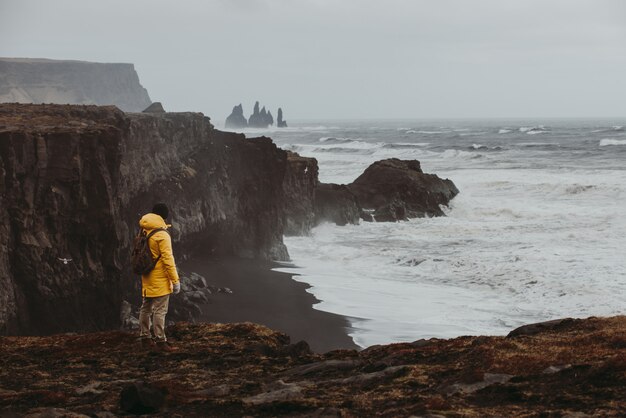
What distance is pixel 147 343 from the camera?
1231 centimetres

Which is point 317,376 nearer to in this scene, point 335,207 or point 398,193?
point 335,207

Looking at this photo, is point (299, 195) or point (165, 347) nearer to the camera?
point (165, 347)

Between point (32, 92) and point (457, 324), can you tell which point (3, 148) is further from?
point (32, 92)

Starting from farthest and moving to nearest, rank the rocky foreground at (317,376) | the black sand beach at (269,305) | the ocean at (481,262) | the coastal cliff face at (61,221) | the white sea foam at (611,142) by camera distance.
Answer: the white sea foam at (611,142) < the ocean at (481,262) < the black sand beach at (269,305) < the coastal cliff face at (61,221) < the rocky foreground at (317,376)

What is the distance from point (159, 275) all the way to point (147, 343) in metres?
1.22

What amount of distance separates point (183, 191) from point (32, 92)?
591 ft

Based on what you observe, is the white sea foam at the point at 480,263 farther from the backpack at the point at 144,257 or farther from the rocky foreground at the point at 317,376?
the backpack at the point at 144,257

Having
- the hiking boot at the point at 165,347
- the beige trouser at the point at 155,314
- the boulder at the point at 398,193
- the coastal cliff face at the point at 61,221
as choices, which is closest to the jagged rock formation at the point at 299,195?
the boulder at the point at 398,193

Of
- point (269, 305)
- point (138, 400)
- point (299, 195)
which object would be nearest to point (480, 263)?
point (269, 305)

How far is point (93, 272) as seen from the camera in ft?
56.7

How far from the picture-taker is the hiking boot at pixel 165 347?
12055 millimetres

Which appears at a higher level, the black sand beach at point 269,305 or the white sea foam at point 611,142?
the white sea foam at point 611,142

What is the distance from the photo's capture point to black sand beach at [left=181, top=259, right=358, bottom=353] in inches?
788

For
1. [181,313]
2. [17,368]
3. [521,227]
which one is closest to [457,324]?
[181,313]
